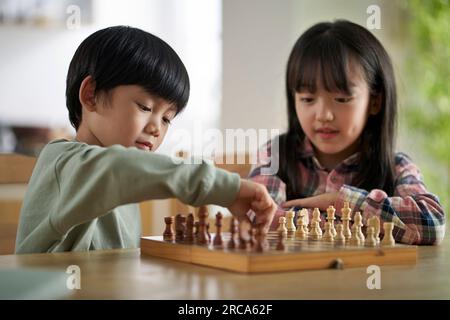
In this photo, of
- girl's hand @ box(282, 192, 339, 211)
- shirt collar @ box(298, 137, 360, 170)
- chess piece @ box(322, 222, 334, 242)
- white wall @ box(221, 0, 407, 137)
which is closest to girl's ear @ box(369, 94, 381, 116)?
shirt collar @ box(298, 137, 360, 170)

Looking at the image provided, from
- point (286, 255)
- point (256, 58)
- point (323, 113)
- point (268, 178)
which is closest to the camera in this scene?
point (286, 255)

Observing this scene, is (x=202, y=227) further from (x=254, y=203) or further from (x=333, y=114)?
(x=333, y=114)

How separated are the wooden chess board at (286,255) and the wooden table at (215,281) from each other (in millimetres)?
17

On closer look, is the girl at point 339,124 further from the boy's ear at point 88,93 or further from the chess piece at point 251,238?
the chess piece at point 251,238

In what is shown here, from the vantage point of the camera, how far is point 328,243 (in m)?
1.24

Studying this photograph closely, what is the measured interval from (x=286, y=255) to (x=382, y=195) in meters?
0.73

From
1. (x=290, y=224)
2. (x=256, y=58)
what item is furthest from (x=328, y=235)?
(x=256, y=58)

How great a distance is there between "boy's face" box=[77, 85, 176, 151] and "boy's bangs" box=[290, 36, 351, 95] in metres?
0.61

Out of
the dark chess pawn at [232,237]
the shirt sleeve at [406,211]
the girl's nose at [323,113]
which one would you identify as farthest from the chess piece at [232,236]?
the girl's nose at [323,113]

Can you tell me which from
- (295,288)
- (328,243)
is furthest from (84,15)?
(295,288)

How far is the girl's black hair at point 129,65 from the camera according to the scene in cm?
146

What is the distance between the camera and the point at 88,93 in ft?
4.87

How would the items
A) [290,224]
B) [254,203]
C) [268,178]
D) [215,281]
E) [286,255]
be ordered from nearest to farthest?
[215,281] < [286,255] < [254,203] < [290,224] < [268,178]

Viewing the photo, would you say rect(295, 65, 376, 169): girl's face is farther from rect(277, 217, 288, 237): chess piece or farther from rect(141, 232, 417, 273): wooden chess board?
rect(141, 232, 417, 273): wooden chess board
